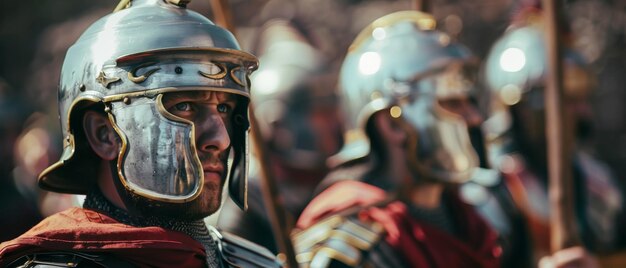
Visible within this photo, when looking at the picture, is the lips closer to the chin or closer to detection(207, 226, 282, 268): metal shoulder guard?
the chin

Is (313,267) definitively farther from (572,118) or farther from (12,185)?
(12,185)

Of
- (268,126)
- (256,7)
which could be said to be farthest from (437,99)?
(256,7)

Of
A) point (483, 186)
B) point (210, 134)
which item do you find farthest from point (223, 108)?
point (483, 186)

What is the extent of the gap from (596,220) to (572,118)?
0.69 m

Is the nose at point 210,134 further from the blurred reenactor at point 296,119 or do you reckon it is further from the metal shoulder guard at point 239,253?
the blurred reenactor at point 296,119

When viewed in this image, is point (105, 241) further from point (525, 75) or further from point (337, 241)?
point (525, 75)

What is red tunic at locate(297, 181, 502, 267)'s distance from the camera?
7203 millimetres

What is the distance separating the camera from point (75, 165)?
525cm

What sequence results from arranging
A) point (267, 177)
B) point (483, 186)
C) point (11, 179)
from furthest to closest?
point (11, 179), point (483, 186), point (267, 177)

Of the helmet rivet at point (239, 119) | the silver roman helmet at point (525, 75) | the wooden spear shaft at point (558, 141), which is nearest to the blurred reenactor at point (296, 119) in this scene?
the silver roman helmet at point (525, 75)

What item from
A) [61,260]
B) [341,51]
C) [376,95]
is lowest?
[341,51]

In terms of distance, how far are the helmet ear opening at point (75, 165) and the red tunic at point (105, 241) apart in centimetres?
16

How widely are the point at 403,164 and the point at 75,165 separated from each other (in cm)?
268

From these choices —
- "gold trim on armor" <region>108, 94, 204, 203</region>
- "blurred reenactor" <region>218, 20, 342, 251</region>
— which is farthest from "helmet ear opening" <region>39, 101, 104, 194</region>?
"blurred reenactor" <region>218, 20, 342, 251</region>
